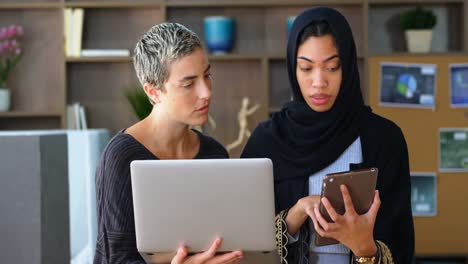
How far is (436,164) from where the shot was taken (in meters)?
4.66

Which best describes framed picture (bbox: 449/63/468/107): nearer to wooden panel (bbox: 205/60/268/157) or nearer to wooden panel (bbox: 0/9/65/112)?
wooden panel (bbox: 205/60/268/157)

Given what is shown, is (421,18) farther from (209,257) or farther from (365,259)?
(209,257)

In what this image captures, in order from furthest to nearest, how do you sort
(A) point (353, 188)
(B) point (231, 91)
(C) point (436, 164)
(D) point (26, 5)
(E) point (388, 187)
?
1. (B) point (231, 91)
2. (D) point (26, 5)
3. (C) point (436, 164)
4. (E) point (388, 187)
5. (A) point (353, 188)

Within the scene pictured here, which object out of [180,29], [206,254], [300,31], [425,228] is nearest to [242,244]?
[206,254]

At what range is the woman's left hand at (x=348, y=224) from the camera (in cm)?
160

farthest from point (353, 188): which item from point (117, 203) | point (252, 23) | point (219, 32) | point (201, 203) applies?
point (252, 23)

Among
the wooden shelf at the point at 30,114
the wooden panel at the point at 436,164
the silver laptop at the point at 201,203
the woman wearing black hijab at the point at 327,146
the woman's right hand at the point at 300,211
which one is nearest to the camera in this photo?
the silver laptop at the point at 201,203

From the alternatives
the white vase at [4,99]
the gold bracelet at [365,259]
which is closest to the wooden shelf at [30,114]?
the white vase at [4,99]

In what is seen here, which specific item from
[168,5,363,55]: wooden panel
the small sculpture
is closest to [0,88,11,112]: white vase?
[168,5,363,55]: wooden panel

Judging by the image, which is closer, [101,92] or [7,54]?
[7,54]

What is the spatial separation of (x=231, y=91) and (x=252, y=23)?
Answer: 465 mm

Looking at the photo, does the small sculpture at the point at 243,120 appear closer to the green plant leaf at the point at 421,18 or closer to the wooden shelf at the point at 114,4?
the wooden shelf at the point at 114,4

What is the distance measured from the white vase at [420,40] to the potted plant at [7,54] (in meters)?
2.44

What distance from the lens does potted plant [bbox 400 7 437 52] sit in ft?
15.6
